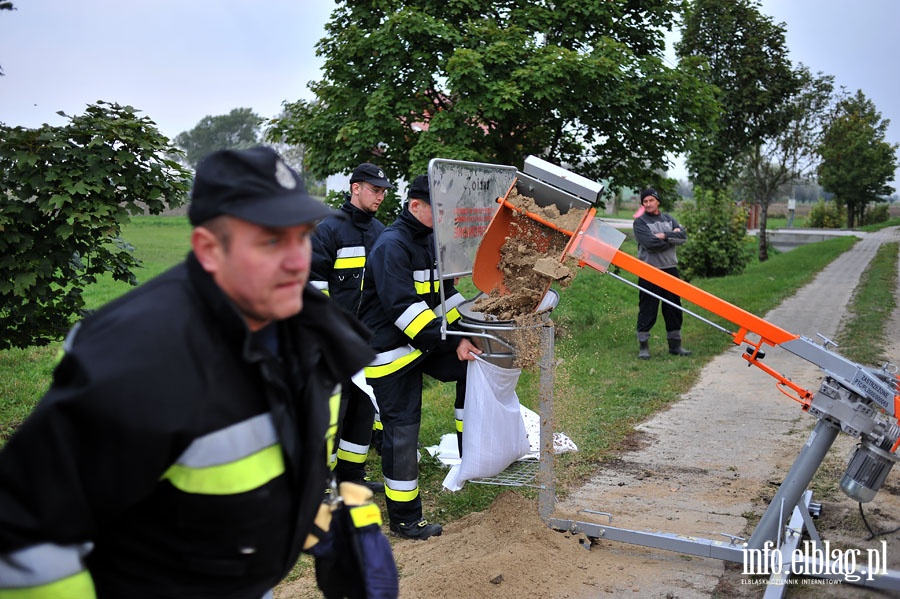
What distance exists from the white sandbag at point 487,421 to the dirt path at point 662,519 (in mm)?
303

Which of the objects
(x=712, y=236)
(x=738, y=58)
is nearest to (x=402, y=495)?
(x=712, y=236)

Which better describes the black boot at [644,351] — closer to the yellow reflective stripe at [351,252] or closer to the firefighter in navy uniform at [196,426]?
the yellow reflective stripe at [351,252]

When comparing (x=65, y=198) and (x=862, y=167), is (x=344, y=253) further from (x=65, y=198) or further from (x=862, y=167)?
(x=862, y=167)

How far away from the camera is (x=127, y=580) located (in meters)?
1.87

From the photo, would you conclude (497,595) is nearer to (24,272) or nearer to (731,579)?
(731,579)

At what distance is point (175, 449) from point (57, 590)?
1.18ft

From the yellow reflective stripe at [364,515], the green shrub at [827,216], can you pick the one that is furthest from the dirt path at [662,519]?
the green shrub at [827,216]

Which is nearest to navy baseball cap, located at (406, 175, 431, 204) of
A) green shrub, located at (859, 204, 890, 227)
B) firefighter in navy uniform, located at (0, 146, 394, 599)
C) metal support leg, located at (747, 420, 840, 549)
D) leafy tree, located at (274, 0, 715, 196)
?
metal support leg, located at (747, 420, 840, 549)

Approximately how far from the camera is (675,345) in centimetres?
991

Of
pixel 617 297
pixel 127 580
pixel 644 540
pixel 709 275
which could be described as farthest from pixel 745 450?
pixel 709 275

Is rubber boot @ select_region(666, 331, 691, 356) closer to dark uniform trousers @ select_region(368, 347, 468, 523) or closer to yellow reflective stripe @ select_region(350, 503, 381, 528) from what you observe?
dark uniform trousers @ select_region(368, 347, 468, 523)

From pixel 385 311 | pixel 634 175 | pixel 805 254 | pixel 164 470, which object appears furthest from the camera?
pixel 805 254

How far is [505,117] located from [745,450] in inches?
215

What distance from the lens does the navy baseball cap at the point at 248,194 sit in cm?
180
